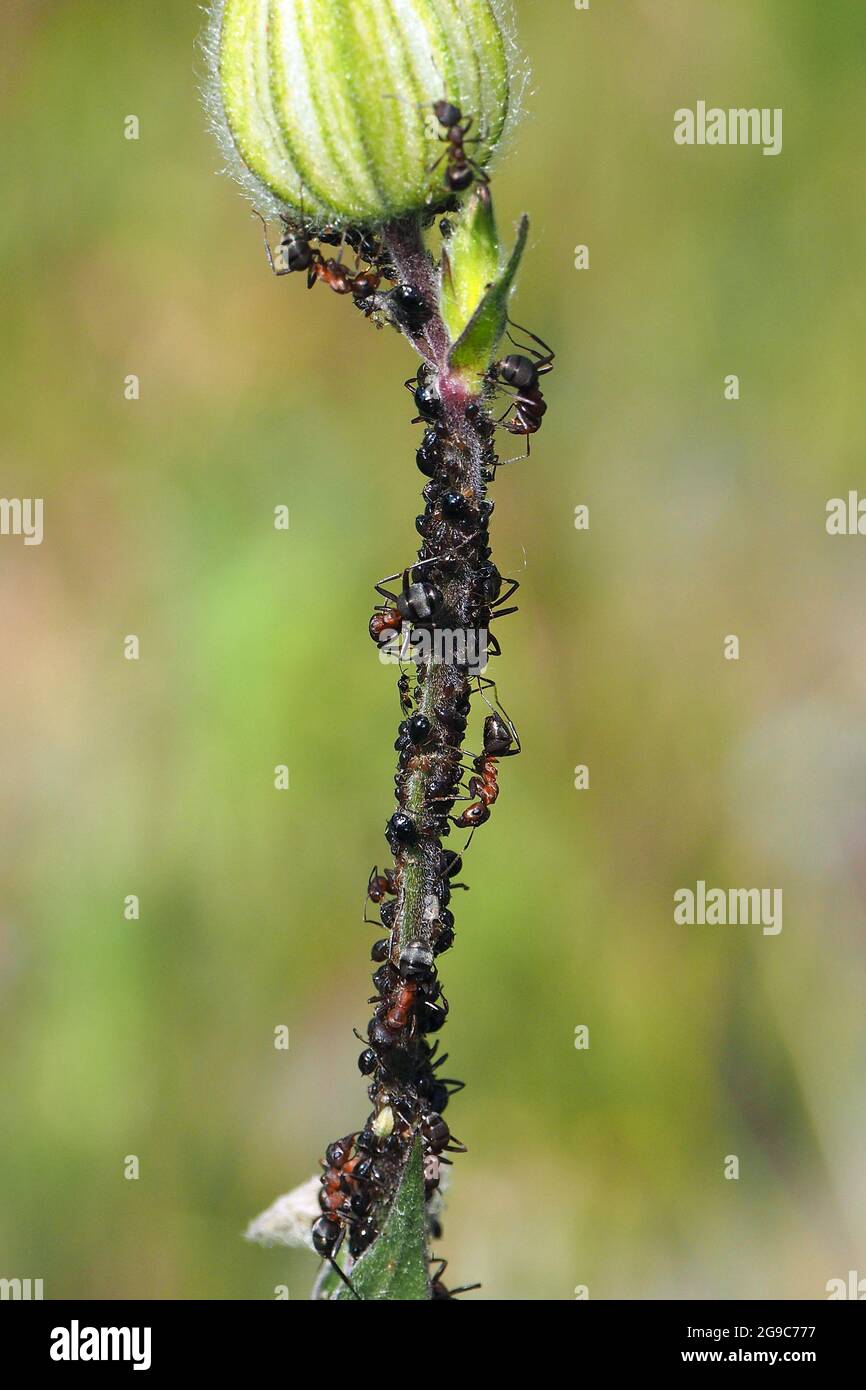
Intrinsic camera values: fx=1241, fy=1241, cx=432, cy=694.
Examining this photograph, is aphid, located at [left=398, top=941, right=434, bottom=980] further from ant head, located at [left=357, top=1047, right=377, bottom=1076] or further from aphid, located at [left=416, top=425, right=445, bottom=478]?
aphid, located at [left=416, top=425, right=445, bottom=478]

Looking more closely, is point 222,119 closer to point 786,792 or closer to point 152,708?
point 152,708

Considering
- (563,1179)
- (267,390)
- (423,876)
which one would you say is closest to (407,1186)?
(423,876)

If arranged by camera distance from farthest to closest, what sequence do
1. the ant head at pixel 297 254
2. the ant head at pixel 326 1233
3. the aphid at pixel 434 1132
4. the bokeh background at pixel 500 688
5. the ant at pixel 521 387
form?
the bokeh background at pixel 500 688
the ant head at pixel 297 254
the ant head at pixel 326 1233
the aphid at pixel 434 1132
the ant at pixel 521 387

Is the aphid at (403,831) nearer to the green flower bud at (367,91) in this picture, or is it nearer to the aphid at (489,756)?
the aphid at (489,756)

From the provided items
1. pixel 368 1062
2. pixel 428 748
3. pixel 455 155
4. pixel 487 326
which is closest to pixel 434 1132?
pixel 368 1062

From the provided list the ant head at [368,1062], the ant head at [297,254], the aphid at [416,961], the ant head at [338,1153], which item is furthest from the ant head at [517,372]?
the ant head at [338,1153]

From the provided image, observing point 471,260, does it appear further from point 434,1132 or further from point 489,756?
point 434,1132

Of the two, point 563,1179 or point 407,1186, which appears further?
point 563,1179
